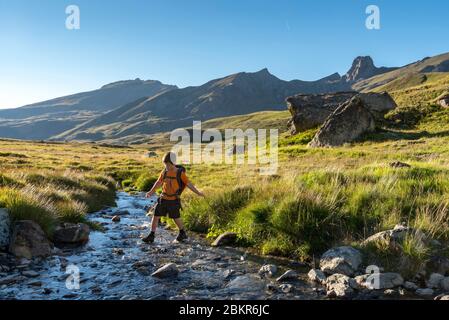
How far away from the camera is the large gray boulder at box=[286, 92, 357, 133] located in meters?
53.5

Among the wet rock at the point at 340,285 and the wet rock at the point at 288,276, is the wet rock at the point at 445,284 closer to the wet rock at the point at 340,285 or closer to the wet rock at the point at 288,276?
the wet rock at the point at 340,285

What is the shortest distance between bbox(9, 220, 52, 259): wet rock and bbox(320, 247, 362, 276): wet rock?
7449 millimetres

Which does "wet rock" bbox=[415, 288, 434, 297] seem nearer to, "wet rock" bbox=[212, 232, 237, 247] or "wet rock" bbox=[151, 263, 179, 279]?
"wet rock" bbox=[151, 263, 179, 279]

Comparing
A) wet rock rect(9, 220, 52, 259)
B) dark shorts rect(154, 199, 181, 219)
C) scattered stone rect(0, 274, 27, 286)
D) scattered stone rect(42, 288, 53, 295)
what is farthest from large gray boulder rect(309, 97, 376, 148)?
scattered stone rect(42, 288, 53, 295)

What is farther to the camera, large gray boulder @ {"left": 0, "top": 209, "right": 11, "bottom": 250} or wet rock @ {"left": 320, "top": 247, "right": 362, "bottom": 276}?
large gray boulder @ {"left": 0, "top": 209, "right": 11, "bottom": 250}

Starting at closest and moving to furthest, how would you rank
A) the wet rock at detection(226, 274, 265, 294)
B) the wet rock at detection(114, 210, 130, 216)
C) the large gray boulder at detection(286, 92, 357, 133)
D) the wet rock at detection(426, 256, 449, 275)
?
the wet rock at detection(226, 274, 265, 294) < the wet rock at detection(426, 256, 449, 275) < the wet rock at detection(114, 210, 130, 216) < the large gray boulder at detection(286, 92, 357, 133)

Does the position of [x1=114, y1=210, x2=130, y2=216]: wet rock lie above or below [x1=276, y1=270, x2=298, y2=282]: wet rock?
below

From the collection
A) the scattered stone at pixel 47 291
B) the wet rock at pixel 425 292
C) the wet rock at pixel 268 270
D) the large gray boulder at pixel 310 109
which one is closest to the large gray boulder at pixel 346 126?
the large gray boulder at pixel 310 109

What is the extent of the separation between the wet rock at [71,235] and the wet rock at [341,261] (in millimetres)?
7405

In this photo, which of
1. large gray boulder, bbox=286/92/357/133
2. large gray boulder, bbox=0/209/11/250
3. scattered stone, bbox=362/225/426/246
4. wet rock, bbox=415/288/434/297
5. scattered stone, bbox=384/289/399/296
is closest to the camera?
wet rock, bbox=415/288/434/297

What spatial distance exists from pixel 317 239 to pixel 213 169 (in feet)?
87.9

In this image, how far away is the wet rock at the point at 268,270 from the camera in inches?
402

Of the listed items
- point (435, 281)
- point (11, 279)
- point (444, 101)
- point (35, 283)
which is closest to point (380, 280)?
point (435, 281)
